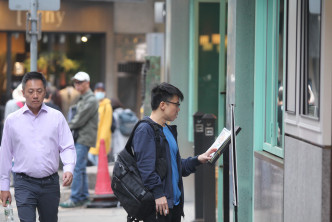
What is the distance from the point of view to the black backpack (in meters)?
5.18

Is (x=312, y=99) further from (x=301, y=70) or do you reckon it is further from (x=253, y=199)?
(x=253, y=199)

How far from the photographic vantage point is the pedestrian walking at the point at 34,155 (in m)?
5.78

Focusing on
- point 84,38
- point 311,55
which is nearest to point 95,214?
point 311,55

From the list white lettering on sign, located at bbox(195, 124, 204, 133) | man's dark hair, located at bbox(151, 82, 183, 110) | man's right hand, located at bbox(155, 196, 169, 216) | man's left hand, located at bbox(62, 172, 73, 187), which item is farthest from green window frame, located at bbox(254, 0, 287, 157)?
man's left hand, located at bbox(62, 172, 73, 187)

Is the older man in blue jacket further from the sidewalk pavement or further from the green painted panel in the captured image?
the green painted panel

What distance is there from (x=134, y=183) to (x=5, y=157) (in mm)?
1287

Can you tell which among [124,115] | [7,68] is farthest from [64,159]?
[7,68]

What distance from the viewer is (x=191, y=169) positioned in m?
5.66

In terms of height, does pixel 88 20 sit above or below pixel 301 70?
above

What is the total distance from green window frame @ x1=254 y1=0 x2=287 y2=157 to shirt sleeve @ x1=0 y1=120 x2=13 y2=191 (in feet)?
7.81

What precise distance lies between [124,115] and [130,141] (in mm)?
10324

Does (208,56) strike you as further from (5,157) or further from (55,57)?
(55,57)

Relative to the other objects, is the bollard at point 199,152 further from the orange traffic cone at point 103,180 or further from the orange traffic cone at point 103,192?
the orange traffic cone at point 103,180

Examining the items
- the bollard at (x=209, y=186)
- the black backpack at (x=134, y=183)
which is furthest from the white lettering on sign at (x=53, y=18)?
the black backpack at (x=134, y=183)
